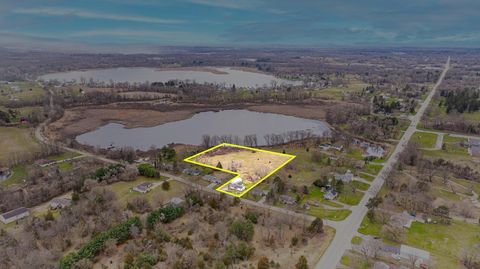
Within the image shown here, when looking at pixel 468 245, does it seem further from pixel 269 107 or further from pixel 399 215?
pixel 269 107

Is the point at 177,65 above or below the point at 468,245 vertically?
above

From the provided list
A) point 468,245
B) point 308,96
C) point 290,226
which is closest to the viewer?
point 468,245

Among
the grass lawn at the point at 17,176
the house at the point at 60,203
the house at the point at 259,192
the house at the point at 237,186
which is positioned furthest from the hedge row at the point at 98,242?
the grass lawn at the point at 17,176

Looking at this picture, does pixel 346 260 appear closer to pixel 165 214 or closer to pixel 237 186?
pixel 237 186

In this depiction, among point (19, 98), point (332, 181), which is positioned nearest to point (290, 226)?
point (332, 181)

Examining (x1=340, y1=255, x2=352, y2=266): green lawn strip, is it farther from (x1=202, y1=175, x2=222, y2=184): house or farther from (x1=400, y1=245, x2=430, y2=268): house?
(x1=202, y1=175, x2=222, y2=184): house

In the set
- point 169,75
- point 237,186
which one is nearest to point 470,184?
point 237,186
